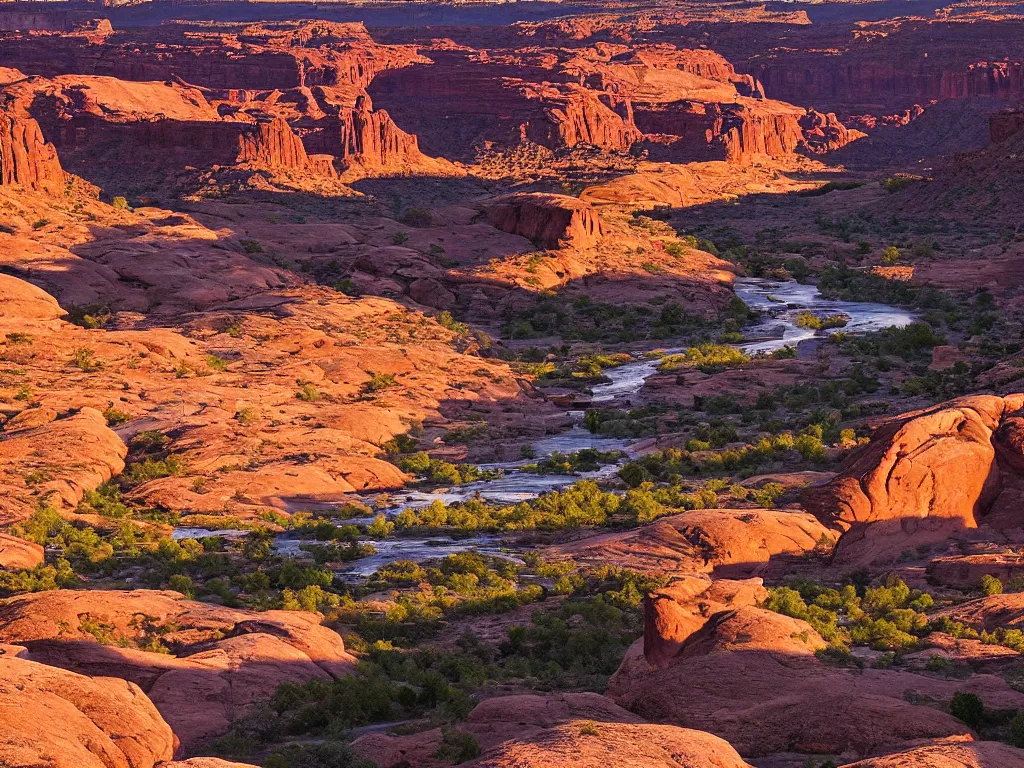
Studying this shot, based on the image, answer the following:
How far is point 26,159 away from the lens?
74562 millimetres

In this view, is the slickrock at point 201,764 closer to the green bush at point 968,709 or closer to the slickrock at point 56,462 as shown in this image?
the green bush at point 968,709

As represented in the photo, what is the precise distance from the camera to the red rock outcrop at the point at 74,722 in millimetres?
13664

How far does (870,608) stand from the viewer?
23.8m

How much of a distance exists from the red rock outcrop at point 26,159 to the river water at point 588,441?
122ft

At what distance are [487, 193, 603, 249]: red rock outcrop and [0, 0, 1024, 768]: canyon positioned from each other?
0.24 m

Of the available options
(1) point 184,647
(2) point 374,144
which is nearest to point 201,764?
(1) point 184,647

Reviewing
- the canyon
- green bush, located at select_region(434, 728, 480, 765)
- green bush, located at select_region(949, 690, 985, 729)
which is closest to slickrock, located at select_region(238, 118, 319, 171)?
the canyon

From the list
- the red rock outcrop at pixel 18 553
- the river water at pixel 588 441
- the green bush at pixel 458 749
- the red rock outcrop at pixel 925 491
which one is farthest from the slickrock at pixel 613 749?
the red rock outcrop at pixel 18 553

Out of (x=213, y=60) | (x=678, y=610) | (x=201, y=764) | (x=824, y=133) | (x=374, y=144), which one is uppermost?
(x=213, y=60)

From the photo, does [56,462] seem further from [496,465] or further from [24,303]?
[24,303]

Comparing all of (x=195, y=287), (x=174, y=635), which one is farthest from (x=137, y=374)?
(x=174, y=635)

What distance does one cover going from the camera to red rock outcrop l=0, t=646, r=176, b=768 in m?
13.7

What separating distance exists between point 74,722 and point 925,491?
1802 centimetres

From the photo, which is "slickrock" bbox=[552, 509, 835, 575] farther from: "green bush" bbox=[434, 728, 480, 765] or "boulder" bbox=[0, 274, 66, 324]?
"boulder" bbox=[0, 274, 66, 324]
